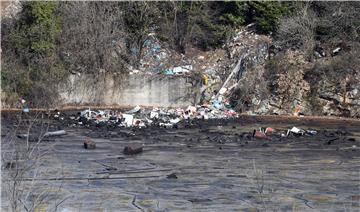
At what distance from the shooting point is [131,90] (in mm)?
28766

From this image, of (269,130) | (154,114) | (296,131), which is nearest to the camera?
(296,131)

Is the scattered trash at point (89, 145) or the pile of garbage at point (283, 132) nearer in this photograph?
the scattered trash at point (89, 145)

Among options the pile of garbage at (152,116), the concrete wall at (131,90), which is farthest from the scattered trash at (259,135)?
the concrete wall at (131,90)

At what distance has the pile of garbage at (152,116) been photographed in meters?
21.7

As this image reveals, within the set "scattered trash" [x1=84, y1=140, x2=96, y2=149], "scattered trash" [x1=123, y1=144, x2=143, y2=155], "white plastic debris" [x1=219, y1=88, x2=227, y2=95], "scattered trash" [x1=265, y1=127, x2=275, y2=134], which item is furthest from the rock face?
"scattered trash" [x1=123, y1=144, x2=143, y2=155]

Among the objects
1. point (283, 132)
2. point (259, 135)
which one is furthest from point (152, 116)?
point (259, 135)

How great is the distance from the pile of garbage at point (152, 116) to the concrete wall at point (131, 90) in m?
2.36

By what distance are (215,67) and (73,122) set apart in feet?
31.1

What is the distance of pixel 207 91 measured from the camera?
28.7 m

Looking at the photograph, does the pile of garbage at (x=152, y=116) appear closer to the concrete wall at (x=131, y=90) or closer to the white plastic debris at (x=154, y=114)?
the white plastic debris at (x=154, y=114)

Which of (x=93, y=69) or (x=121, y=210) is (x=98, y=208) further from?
(x=93, y=69)

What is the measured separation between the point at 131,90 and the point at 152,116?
5.95 metres

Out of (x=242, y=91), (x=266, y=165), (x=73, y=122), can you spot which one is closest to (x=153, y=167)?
(x=266, y=165)

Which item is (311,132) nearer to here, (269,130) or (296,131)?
(296,131)
